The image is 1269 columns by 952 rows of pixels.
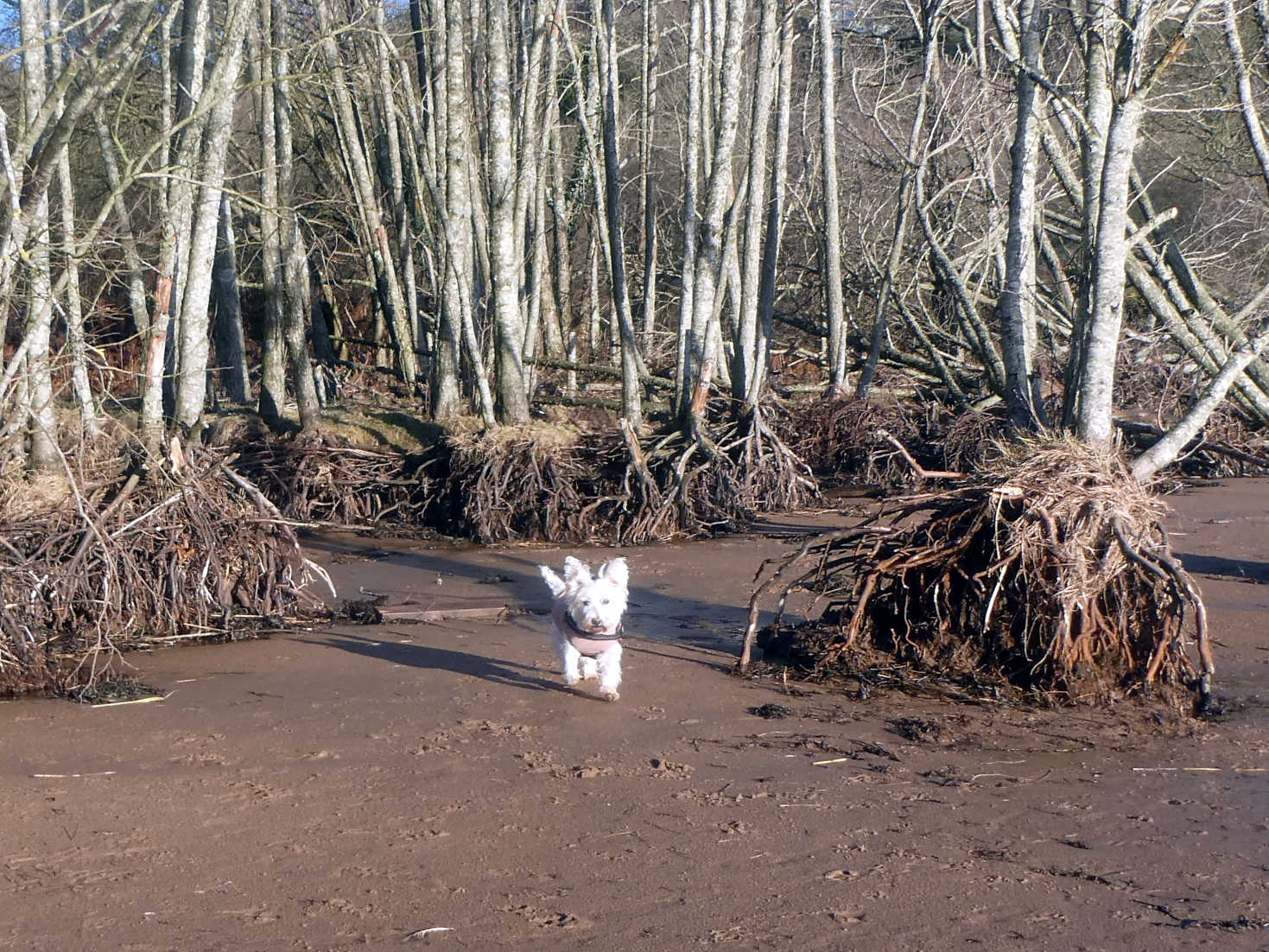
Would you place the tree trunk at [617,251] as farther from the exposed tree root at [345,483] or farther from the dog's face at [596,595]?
the dog's face at [596,595]

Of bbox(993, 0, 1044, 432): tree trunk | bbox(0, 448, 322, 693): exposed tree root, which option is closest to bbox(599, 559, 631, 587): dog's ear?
bbox(0, 448, 322, 693): exposed tree root

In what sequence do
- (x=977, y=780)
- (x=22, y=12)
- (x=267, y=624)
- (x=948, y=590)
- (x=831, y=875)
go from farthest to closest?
(x=22, y=12)
(x=267, y=624)
(x=948, y=590)
(x=977, y=780)
(x=831, y=875)

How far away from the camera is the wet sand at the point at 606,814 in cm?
452

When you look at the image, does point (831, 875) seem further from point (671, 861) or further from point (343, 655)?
point (343, 655)

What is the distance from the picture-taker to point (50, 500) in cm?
888

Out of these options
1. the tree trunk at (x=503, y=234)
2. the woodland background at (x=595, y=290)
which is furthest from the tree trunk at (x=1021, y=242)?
the tree trunk at (x=503, y=234)

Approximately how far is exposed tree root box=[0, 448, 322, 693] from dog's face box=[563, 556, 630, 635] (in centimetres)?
299

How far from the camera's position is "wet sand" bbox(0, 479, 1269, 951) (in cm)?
452

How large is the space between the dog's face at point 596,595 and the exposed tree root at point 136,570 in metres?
2.99

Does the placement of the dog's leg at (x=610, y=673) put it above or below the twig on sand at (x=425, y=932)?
above

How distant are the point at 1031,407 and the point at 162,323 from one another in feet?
22.7

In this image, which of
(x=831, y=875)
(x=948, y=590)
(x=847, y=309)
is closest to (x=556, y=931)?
(x=831, y=875)

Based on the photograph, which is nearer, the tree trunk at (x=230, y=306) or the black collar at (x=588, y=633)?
the black collar at (x=588, y=633)

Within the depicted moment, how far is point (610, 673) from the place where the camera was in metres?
7.41
